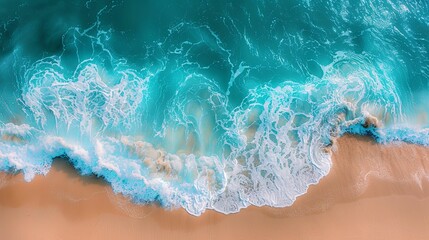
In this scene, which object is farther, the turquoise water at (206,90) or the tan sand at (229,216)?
the turquoise water at (206,90)

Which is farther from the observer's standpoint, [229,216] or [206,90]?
[206,90]

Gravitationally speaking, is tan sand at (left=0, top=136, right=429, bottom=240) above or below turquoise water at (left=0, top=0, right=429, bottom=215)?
below

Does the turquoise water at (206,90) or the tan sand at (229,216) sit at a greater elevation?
the turquoise water at (206,90)

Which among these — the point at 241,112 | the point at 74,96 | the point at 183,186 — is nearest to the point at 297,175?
the point at 241,112

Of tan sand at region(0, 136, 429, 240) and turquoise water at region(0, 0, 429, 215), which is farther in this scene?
turquoise water at region(0, 0, 429, 215)

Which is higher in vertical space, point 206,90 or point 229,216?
point 206,90
